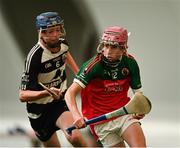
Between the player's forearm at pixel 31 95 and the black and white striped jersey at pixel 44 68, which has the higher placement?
the black and white striped jersey at pixel 44 68

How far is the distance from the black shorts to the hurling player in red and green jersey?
1.96 feet

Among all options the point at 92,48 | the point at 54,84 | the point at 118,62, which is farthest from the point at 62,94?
the point at 92,48

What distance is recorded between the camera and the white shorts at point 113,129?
9477mm

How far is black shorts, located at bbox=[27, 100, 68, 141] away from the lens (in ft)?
33.4

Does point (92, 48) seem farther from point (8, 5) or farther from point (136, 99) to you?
point (136, 99)

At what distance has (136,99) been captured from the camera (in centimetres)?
922

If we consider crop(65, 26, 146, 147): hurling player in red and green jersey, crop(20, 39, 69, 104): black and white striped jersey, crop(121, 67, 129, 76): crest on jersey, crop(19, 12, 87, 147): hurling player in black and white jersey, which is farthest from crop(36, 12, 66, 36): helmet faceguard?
crop(121, 67, 129, 76): crest on jersey

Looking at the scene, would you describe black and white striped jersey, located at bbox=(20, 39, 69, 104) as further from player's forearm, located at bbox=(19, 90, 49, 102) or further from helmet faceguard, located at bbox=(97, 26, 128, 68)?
helmet faceguard, located at bbox=(97, 26, 128, 68)

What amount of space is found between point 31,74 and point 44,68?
0.50 feet

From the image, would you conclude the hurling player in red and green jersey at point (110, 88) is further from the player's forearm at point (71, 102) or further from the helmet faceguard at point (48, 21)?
the helmet faceguard at point (48, 21)

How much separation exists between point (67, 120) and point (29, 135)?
3.88 meters

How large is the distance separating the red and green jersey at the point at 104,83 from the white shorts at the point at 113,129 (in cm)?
12

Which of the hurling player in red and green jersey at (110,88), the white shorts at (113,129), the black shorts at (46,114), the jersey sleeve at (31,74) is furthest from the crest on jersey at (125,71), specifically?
A: the black shorts at (46,114)

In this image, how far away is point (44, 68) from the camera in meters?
9.78
